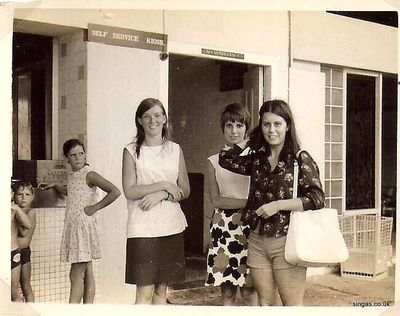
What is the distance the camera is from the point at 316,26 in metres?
1.69

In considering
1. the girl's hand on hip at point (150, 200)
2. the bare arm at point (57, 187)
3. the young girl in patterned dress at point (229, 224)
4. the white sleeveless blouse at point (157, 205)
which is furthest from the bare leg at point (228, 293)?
the bare arm at point (57, 187)

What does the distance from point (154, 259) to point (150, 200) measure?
0.20 meters

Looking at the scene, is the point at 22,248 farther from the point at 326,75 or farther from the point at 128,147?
the point at 326,75

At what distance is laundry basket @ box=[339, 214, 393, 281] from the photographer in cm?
168

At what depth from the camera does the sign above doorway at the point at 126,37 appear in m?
1.62

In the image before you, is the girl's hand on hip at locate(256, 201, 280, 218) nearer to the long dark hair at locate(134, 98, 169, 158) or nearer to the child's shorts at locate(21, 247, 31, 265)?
the long dark hair at locate(134, 98, 169, 158)

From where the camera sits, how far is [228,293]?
170 centimetres

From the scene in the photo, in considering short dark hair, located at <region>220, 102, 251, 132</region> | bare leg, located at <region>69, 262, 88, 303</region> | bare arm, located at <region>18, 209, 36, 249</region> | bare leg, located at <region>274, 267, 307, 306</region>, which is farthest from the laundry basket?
bare arm, located at <region>18, 209, 36, 249</region>

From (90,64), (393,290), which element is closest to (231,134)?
(90,64)

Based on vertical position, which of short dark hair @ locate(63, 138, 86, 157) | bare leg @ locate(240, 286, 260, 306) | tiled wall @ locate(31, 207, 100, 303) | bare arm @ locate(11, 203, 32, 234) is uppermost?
short dark hair @ locate(63, 138, 86, 157)

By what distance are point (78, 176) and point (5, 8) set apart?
582mm

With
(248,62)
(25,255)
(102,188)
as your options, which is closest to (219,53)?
(248,62)

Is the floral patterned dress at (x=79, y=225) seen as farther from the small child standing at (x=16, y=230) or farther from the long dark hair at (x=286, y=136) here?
the long dark hair at (x=286, y=136)

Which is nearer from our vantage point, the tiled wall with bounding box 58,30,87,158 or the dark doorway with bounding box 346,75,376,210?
the tiled wall with bounding box 58,30,87,158
